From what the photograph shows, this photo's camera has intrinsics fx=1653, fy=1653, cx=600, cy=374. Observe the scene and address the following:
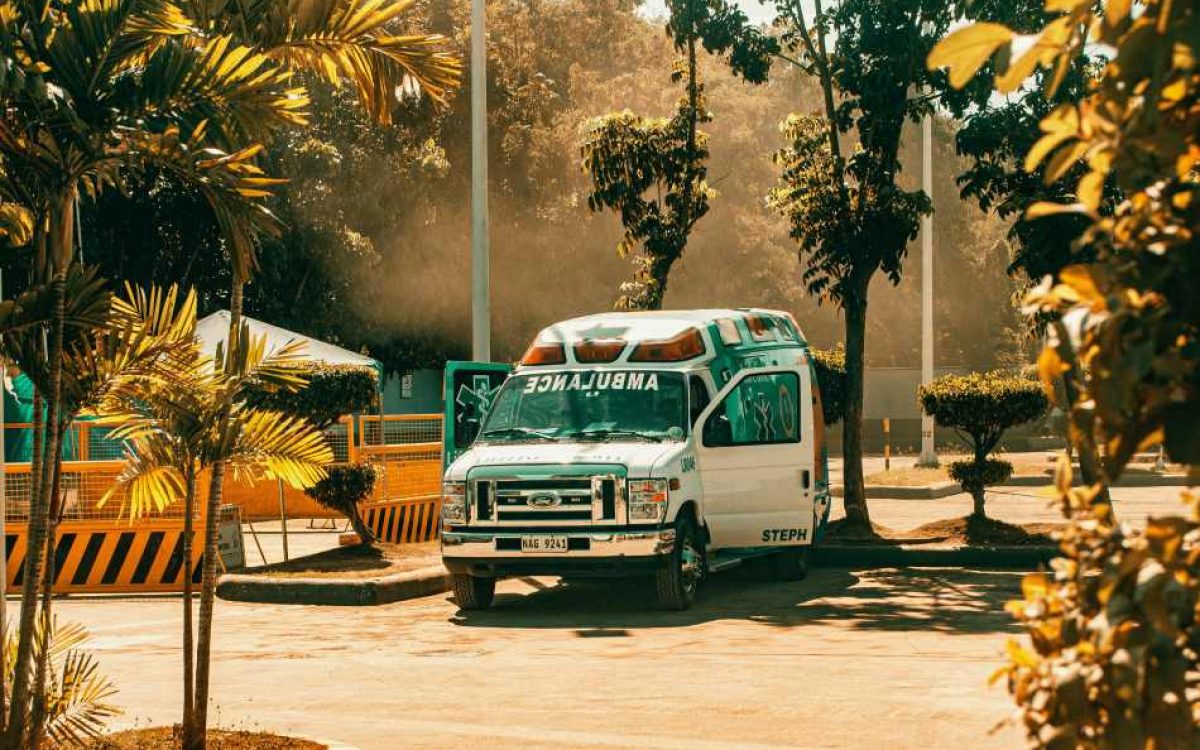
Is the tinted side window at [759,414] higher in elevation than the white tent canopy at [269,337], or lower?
lower

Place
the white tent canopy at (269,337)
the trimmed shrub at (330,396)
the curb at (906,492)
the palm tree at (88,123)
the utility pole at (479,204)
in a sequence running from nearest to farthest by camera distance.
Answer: the palm tree at (88,123) → the trimmed shrub at (330,396) → the utility pole at (479,204) → the white tent canopy at (269,337) → the curb at (906,492)

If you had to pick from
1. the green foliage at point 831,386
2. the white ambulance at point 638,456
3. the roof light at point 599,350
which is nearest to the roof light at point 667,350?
the white ambulance at point 638,456

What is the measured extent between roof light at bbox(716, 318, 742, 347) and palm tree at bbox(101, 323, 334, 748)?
8.15 metres

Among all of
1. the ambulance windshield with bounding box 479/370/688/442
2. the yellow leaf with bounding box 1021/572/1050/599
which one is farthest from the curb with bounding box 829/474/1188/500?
the yellow leaf with bounding box 1021/572/1050/599

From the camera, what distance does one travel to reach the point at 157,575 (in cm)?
1723

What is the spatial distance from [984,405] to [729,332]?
14.1ft

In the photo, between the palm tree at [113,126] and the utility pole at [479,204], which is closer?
the palm tree at [113,126]

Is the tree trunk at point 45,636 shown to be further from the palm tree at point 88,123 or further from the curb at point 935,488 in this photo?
the curb at point 935,488

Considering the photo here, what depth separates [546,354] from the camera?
15.7 metres

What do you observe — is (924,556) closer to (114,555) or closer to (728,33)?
(728,33)

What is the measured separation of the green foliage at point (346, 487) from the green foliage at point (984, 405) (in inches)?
260

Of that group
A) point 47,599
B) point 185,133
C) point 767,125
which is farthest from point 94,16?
point 767,125

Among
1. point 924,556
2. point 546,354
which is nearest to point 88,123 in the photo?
point 546,354

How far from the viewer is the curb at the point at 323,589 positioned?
15734 millimetres
